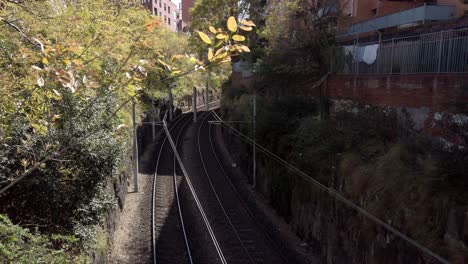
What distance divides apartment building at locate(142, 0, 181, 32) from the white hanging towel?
49042 millimetres

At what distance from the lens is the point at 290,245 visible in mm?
14117

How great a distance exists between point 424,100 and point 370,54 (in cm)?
458

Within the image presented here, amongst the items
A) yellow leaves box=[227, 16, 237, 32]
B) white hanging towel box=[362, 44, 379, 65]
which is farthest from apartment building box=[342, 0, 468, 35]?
yellow leaves box=[227, 16, 237, 32]

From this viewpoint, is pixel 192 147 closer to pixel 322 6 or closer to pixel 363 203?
pixel 322 6

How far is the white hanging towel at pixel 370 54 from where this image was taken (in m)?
14.9

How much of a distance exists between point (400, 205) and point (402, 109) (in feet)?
13.6

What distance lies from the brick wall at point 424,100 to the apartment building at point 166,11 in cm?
5051

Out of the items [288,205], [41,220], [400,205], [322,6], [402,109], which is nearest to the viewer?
[400,205]

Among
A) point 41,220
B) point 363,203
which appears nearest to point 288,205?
point 363,203

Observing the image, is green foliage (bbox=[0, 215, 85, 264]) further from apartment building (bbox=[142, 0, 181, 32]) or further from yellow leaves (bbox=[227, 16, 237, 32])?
apartment building (bbox=[142, 0, 181, 32])

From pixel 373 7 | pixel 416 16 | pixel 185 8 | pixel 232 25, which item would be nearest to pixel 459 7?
pixel 416 16

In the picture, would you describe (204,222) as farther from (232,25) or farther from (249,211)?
(232,25)

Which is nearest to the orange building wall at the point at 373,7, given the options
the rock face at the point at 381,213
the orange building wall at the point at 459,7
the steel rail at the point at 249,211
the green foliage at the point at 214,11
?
the orange building wall at the point at 459,7

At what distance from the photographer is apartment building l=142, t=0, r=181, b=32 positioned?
6247cm
